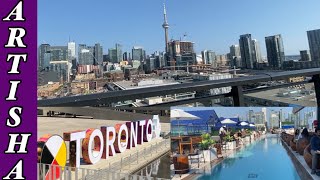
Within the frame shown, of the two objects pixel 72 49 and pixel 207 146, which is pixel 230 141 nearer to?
→ pixel 207 146

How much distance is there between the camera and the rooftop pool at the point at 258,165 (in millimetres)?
1180

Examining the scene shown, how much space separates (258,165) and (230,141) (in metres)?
0.15

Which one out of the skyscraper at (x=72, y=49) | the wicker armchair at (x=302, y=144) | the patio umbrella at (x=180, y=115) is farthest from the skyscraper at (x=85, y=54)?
the wicker armchair at (x=302, y=144)

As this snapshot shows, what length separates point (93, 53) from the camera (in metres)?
71.9

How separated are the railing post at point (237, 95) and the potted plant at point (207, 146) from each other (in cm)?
39

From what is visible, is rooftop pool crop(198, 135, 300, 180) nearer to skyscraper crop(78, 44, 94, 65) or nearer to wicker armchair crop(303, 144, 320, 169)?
wicker armchair crop(303, 144, 320, 169)

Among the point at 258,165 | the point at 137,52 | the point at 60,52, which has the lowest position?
the point at 258,165

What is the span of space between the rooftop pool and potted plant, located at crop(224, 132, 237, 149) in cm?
3

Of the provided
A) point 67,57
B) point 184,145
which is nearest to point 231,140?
point 184,145

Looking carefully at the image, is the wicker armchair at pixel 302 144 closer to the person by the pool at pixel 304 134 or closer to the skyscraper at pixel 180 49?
Answer: the person by the pool at pixel 304 134

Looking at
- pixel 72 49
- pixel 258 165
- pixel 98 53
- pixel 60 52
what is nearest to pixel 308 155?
pixel 258 165

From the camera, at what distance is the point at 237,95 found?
167cm

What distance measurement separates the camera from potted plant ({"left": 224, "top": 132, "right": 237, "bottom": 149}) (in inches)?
50.2

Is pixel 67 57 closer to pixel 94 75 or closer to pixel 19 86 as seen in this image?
pixel 94 75
